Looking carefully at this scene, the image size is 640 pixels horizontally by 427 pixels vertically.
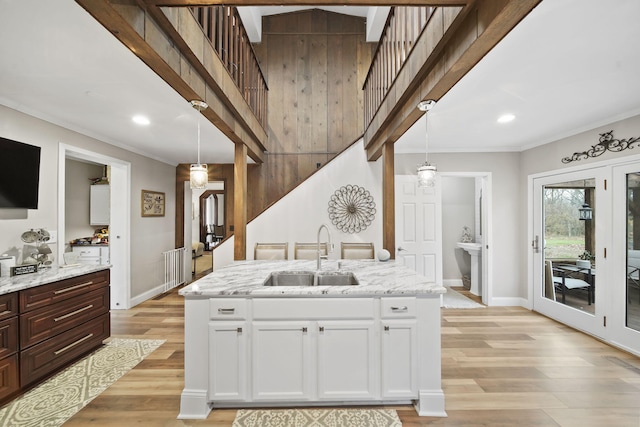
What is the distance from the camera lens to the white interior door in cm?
456

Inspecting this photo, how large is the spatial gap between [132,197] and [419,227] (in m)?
4.44

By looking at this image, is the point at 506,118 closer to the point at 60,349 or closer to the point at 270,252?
the point at 270,252

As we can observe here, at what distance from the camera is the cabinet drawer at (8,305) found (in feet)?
7.00

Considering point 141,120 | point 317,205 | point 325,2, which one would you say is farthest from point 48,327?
point 317,205

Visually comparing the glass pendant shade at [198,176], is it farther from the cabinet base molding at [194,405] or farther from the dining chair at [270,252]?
the dining chair at [270,252]

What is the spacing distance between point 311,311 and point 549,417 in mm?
1796

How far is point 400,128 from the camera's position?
3.03 metres

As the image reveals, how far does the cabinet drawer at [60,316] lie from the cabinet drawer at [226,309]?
5.04 ft

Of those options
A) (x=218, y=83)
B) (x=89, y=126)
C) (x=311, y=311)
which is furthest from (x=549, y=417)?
(x=89, y=126)

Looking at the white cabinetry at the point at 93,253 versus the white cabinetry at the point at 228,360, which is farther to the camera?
the white cabinetry at the point at 93,253

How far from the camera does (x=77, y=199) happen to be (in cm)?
493

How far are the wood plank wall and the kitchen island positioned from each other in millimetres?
4314

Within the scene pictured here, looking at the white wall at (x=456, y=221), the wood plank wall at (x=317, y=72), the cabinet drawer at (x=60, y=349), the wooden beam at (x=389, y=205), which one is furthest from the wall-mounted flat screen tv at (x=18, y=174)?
the white wall at (x=456, y=221)

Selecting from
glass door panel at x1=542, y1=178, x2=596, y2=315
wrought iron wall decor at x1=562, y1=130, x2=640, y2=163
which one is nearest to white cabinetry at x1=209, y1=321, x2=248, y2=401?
glass door panel at x1=542, y1=178, x2=596, y2=315
